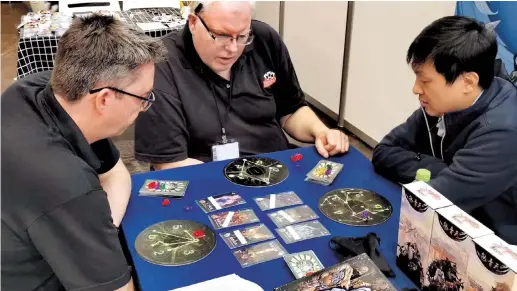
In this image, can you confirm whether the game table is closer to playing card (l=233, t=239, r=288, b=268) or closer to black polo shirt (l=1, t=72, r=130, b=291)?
playing card (l=233, t=239, r=288, b=268)

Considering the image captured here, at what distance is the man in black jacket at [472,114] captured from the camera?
1.35m

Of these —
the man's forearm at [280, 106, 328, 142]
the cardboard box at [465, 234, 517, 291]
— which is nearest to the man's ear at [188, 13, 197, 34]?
the man's forearm at [280, 106, 328, 142]

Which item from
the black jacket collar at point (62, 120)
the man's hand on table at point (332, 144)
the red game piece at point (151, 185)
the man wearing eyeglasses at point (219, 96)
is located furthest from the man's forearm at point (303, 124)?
the black jacket collar at point (62, 120)

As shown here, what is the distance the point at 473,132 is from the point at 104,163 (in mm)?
1072

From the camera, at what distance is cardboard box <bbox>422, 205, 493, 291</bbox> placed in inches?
39.5

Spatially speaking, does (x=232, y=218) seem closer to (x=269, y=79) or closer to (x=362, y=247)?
(x=362, y=247)

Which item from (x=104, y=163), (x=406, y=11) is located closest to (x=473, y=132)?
(x=104, y=163)

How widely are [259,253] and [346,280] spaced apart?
26 centimetres

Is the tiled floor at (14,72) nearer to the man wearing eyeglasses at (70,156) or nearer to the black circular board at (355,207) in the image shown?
the man wearing eyeglasses at (70,156)

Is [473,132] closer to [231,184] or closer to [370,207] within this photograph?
[370,207]

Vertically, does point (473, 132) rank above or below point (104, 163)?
above

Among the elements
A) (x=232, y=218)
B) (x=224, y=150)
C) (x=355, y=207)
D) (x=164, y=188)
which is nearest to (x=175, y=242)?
(x=232, y=218)

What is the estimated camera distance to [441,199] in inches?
43.9

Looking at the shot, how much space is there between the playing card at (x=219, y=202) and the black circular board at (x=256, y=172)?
0.30ft
